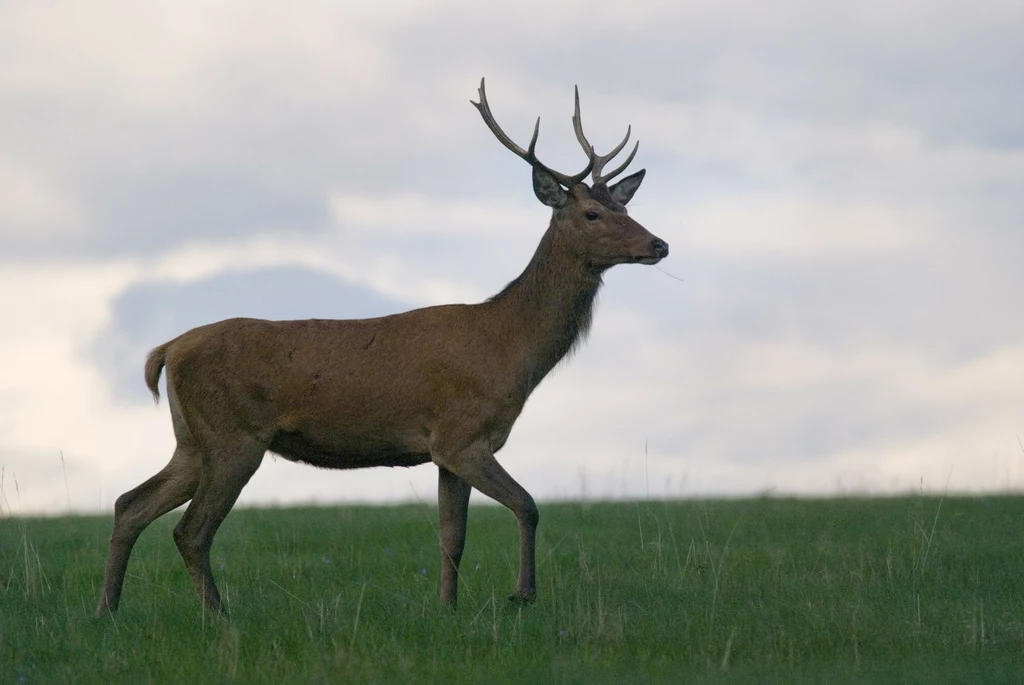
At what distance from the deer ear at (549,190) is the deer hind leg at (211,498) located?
237 centimetres

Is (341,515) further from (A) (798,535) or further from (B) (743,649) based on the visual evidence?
(B) (743,649)

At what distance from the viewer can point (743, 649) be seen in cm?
660

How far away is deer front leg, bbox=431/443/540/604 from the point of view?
769 centimetres

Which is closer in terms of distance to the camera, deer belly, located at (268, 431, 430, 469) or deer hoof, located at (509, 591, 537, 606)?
deer hoof, located at (509, 591, 537, 606)

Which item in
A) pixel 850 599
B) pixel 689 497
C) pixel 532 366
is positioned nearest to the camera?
pixel 850 599

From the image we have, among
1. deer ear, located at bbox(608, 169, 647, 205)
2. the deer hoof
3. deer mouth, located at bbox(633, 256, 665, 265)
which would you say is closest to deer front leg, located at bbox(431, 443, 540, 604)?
the deer hoof

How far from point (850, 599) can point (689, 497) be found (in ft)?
20.8

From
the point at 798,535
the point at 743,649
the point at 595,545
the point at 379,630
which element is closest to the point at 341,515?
the point at 595,545

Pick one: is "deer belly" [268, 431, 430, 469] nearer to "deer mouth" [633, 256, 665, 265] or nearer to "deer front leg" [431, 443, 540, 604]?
"deer front leg" [431, 443, 540, 604]

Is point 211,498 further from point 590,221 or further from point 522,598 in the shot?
point 590,221

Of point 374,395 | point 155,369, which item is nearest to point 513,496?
point 374,395

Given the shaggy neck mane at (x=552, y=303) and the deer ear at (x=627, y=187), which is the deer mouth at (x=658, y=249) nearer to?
the shaggy neck mane at (x=552, y=303)

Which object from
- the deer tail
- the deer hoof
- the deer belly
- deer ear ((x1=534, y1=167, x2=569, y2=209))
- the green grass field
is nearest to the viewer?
the green grass field

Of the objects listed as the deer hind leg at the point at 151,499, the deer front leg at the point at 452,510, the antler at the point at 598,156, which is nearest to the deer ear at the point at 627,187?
the antler at the point at 598,156
